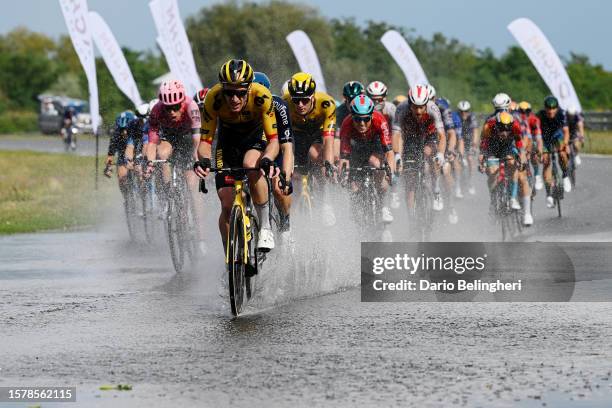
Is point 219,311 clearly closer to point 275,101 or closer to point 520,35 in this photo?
point 275,101

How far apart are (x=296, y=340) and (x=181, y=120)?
7136 millimetres

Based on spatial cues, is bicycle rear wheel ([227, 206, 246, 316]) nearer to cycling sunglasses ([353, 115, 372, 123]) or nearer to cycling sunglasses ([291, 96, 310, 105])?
cycling sunglasses ([291, 96, 310, 105])

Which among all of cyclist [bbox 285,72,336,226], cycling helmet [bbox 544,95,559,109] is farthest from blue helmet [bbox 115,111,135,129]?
cycling helmet [bbox 544,95,559,109]

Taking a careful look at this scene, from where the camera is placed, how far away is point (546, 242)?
58.9 feet

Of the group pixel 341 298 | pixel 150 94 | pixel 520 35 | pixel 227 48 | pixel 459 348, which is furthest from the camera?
pixel 227 48

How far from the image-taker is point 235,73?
11156mm

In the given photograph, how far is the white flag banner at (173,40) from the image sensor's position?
105 ft

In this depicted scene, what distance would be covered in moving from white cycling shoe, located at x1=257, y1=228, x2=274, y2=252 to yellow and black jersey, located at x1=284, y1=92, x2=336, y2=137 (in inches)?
170

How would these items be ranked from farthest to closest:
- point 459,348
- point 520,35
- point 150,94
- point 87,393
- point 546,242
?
point 150,94
point 520,35
point 546,242
point 459,348
point 87,393

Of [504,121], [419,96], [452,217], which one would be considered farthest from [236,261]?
[452,217]

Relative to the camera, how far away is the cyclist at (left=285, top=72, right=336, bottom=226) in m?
15.4

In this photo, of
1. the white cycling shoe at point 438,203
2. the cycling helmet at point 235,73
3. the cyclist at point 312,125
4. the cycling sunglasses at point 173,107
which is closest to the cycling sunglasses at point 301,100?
the cyclist at point 312,125

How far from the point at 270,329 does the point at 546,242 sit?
27.1ft

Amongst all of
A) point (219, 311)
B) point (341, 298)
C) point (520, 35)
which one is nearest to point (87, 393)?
point (219, 311)
